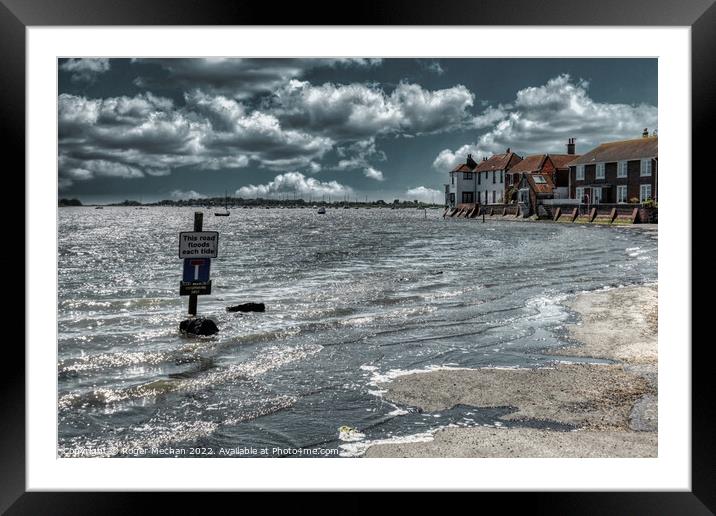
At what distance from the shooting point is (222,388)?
8719 millimetres

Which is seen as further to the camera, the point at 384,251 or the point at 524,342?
the point at 384,251

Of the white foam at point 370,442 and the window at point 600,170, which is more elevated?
the window at point 600,170

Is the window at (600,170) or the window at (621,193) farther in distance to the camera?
the window at (600,170)

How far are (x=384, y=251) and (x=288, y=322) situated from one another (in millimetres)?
28767

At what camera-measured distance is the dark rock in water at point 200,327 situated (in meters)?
12.8

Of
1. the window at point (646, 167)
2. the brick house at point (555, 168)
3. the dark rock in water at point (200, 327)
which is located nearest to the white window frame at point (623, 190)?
the window at point (646, 167)

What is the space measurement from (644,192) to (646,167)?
7.43ft

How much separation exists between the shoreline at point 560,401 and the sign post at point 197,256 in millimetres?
5801

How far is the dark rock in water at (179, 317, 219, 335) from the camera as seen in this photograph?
504 inches

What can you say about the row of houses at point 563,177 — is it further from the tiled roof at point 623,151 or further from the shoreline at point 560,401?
the shoreline at point 560,401
